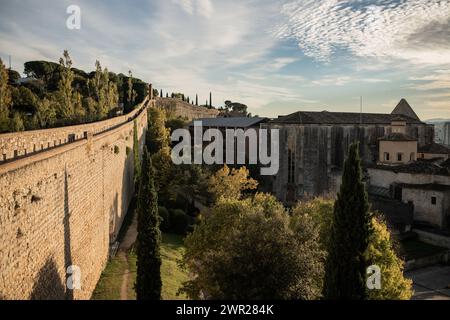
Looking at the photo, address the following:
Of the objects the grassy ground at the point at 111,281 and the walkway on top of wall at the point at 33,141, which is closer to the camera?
the walkway on top of wall at the point at 33,141

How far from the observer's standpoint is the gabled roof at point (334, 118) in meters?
40.6

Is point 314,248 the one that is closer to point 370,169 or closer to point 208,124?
point 370,169

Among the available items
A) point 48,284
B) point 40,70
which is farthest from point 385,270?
point 40,70

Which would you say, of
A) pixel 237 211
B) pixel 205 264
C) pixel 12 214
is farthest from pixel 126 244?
pixel 12 214

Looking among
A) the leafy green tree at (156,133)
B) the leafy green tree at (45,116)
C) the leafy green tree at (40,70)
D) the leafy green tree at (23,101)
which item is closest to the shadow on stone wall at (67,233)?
the leafy green tree at (45,116)

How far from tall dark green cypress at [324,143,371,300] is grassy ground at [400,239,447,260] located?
15.1m

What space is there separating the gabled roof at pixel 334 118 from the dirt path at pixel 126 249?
889 inches

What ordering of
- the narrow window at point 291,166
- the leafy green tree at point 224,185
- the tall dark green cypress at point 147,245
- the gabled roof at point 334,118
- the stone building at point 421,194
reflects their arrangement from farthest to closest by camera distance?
1. the gabled roof at point 334,118
2. the narrow window at point 291,166
3. the stone building at point 421,194
4. the leafy green tree at point 224,185
5. the tall dark green cypress at point 147,245

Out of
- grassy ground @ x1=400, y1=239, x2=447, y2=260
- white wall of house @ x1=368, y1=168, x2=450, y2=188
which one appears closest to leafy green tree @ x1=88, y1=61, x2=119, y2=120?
white wall of house @ x1=368, y1=168, x2=450, y2=188

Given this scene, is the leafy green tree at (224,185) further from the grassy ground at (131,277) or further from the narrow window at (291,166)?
the narrow window at (291,166)

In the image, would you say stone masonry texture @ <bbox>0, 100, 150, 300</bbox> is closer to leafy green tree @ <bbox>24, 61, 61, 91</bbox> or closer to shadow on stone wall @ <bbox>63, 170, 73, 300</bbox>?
shadow on stone wall @ <bbox>63, 170, 73, 300</bbox>

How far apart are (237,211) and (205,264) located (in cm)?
445

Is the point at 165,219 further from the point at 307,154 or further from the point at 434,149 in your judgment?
the point at 434,149

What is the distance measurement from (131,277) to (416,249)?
20.5 metres
